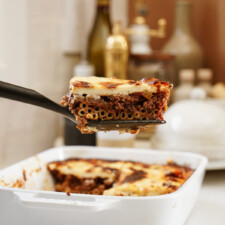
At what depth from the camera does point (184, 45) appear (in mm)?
2246

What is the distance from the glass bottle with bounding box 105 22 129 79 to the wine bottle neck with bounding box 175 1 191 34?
2.06ft

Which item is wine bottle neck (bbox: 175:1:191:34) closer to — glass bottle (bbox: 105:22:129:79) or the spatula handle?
glass bottle (bbox: 105:22:129:79)

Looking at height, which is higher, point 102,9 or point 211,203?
point 102,9

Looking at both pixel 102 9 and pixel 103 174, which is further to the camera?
pixel 102 9

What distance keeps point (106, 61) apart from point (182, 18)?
0.71 metres

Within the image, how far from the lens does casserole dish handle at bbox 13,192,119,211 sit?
67cm

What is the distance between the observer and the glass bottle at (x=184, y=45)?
7.31ft

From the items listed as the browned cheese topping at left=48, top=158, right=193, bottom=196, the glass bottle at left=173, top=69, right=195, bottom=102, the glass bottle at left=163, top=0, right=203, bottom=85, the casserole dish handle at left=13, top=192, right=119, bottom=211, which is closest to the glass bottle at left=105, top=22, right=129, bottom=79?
the glass bottle at left=173, top=69, right=195, bottom=102

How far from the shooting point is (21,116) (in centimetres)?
149

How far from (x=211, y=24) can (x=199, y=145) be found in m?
1.45

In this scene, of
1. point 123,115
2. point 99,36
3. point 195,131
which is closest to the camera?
point 123,115

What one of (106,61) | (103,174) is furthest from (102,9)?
(103,174)

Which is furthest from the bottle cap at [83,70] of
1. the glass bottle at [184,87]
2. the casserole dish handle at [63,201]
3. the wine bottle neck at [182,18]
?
the casserole dish handle at [63,201]

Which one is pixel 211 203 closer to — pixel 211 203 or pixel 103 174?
pixel 211 203
